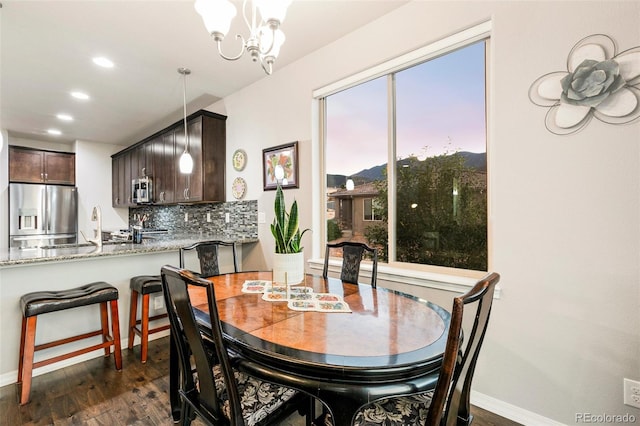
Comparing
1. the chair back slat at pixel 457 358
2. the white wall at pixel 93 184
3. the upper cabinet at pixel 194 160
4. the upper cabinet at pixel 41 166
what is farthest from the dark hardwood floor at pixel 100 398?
the upper cabinet at pixel 41 166

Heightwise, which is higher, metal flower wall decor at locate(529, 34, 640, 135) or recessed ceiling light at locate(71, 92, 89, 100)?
recessed ceiling light at locate(71, 92, 89, 100)

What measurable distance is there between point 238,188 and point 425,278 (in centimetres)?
242

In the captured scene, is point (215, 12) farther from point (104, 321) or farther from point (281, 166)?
point (104, 321)

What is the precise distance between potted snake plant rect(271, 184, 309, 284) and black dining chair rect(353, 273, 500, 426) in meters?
0.75

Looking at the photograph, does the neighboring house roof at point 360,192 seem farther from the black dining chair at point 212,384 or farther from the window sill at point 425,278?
the black dining chair at point 212,384

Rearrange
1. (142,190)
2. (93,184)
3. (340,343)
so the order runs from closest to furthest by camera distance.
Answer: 1. (340,343)
2. (142,190)
3. (93,184)

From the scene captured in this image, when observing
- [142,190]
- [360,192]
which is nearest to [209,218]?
[142,190]

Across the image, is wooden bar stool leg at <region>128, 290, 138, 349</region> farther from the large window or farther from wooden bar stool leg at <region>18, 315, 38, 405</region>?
the large window

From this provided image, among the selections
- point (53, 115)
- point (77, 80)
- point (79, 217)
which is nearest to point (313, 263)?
point (77, 80)

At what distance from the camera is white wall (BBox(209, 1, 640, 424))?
1.40m

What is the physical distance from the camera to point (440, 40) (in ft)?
6.60

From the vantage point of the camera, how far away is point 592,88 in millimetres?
1452

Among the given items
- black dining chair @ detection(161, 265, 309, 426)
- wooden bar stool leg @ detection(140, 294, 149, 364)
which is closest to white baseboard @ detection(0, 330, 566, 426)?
wooden bar stool leg @ detection(140, 294, 149, 364)

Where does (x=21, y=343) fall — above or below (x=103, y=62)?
below
